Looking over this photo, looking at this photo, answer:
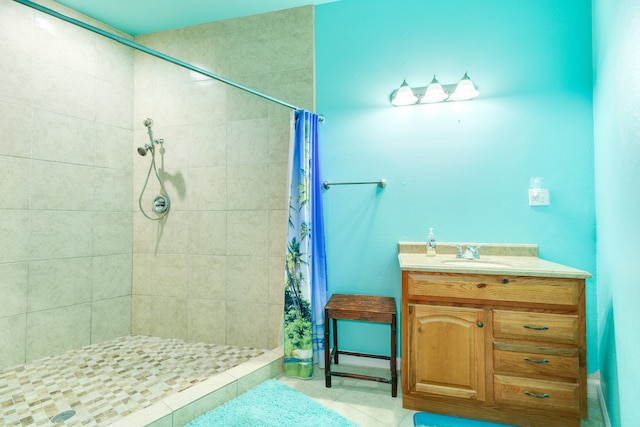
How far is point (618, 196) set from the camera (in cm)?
138

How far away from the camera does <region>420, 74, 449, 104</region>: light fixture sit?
2037mm

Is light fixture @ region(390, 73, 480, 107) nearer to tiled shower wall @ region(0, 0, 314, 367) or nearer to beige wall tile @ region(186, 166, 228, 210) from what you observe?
tiled shower wall @ region(0, 0, 314, 367)

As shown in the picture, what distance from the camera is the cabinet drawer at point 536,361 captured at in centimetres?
147

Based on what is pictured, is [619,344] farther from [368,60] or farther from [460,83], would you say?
[368,60]

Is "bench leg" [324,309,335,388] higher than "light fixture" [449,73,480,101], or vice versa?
"light fixture" [449,73,480,101]

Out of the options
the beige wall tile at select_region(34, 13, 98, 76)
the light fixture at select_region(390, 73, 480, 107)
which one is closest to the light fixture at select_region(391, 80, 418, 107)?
the light fixture at select_region(390, 73, 480, 107)

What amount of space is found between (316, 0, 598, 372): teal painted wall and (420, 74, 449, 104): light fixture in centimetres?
9

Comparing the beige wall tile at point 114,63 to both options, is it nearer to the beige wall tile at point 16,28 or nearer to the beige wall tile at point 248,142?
the beige wall tile at point 16,28

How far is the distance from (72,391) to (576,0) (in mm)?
3710

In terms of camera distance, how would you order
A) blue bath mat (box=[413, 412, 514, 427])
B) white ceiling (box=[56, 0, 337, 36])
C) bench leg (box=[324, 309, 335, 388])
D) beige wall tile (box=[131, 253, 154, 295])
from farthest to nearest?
beige wall tile (box=[131, 253, 154, 295]) < white ceiling (box=[56, 0, 337, 36]) < bench leg (box=[324, 309, 335, 388]) < blue bath mat (box=[413, 412, 514, 427])

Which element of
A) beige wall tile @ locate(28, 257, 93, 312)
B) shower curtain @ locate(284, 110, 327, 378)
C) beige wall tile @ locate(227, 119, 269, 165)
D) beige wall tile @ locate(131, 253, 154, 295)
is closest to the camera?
shower curtain @ locate(284, 110, 327, 378)

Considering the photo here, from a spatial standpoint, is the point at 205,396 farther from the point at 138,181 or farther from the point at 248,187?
the point at 138,181

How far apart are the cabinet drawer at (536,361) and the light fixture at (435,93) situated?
150 centimetres

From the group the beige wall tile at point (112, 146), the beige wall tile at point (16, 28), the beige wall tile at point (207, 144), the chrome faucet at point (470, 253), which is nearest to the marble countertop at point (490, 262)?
the chrome faucet at point (470, 253)
